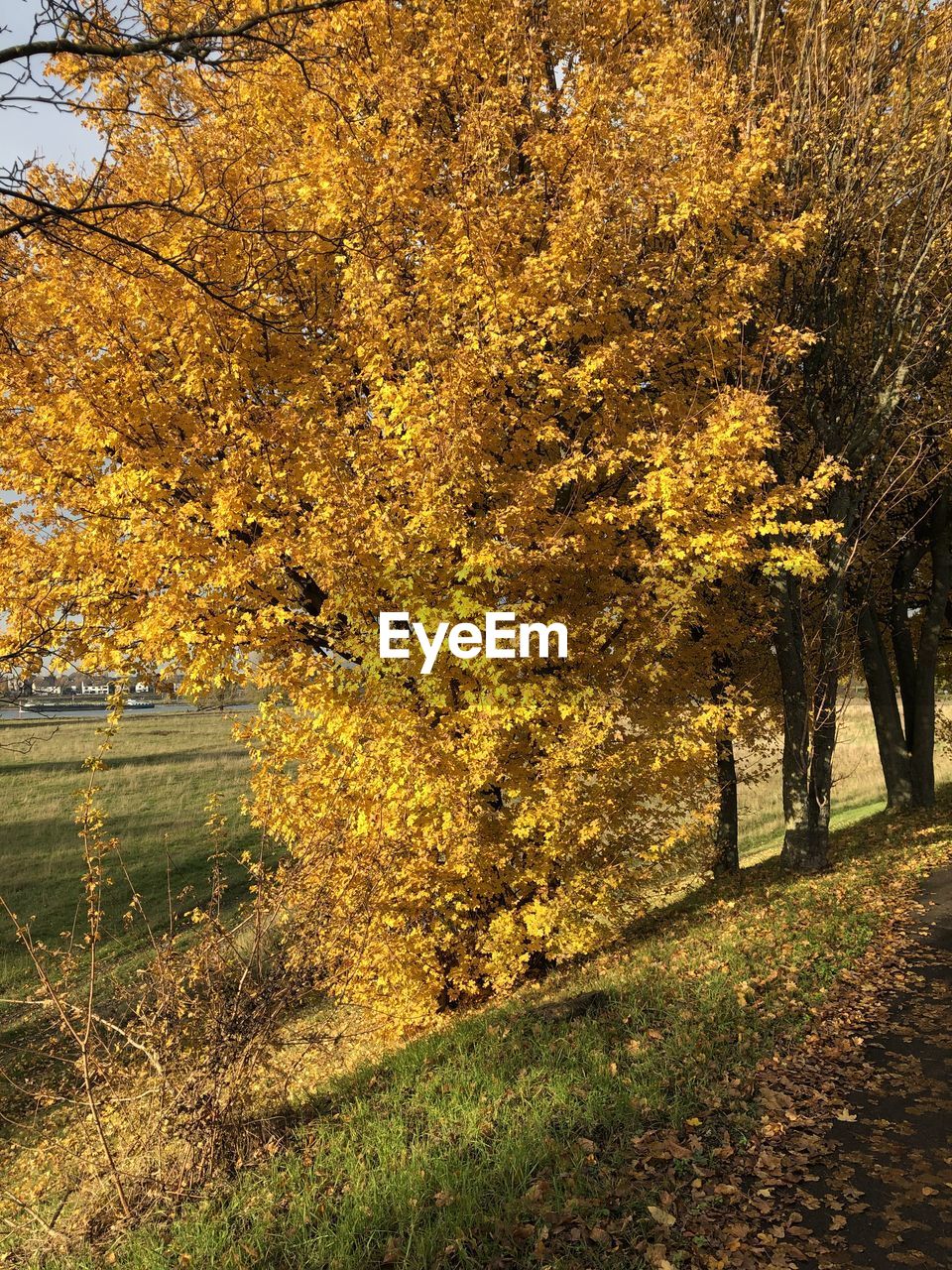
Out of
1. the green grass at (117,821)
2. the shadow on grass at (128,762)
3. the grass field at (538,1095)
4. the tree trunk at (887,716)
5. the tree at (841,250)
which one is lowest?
the green grass at (117,821)

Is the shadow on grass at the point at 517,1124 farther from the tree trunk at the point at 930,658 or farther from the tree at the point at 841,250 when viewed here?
the tree trunk at the point at 930,658

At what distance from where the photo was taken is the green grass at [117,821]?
22.1 meters

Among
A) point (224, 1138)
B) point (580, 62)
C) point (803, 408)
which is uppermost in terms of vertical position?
point (580, 62)

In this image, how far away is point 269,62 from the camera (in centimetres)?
1040

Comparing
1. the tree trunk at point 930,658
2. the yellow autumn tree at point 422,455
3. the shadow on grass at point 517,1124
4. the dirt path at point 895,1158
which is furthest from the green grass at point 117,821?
the tree trunk at point 930,658

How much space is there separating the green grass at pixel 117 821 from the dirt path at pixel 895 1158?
6.56 m

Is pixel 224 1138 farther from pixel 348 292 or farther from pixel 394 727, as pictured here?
pixel 348 292

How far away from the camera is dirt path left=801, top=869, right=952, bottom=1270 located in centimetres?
425

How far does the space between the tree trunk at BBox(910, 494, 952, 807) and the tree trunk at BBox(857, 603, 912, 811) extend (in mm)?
383

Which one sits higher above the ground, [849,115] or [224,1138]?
[849,115]

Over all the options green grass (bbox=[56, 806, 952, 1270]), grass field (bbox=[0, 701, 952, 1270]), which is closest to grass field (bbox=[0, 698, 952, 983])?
grass field (bbox=[0, 701, 952, 1270])

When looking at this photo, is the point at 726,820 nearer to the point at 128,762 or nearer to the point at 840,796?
the point at 840,796

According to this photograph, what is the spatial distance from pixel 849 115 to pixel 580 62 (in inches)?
159

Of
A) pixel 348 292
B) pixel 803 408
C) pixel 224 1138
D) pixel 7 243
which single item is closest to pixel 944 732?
pixel 803 408
